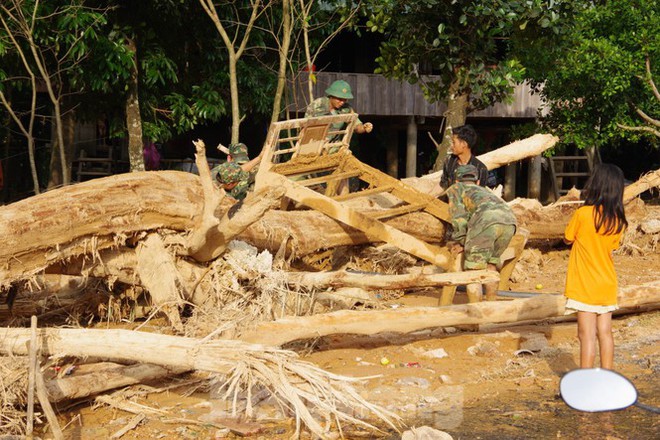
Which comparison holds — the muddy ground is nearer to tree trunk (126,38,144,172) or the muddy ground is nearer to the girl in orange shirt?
the girl in orange shirt

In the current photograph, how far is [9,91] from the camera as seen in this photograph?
15.0 m

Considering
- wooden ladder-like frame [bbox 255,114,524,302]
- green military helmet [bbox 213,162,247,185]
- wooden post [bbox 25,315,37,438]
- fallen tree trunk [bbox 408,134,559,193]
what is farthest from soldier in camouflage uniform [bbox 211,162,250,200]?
wooden post [bbox 25,315,37,438]

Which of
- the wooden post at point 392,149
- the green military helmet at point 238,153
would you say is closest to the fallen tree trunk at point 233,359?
the green military helmet at point 238,153

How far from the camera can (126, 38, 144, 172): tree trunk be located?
13.4 meters

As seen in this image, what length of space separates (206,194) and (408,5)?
691 centimetres

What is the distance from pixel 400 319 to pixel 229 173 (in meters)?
2.42

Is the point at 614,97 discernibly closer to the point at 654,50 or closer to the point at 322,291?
the point at 654,50

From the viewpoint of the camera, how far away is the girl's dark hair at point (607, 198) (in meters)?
5.14

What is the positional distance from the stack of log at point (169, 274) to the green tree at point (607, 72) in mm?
8104

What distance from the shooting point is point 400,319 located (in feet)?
20.0

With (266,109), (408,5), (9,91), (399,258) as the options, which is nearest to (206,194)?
(399,258)

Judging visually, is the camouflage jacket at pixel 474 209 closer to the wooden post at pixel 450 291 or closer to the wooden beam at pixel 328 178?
the wooden post at pixel 450 291

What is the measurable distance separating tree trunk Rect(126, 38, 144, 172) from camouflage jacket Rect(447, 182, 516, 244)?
7271 millimetres

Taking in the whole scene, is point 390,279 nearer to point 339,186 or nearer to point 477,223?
point 477,223
